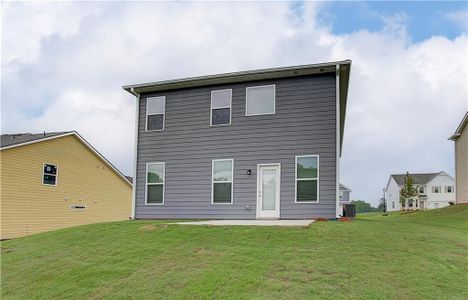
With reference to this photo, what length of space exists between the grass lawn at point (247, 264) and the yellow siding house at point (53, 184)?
7.66 meters

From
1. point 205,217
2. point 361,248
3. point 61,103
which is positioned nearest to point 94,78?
point 61,103

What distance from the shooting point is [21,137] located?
1978cm

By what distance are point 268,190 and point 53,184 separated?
37.7ft

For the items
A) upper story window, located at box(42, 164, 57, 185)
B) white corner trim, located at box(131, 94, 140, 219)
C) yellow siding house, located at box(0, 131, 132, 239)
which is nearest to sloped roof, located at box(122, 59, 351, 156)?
white corner trim, located at box(131, 94, 140, 219)

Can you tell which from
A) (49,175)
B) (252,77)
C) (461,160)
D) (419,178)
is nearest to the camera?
(252,77)

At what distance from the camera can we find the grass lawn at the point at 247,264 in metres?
6.33

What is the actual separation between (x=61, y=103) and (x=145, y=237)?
1427 centimetres

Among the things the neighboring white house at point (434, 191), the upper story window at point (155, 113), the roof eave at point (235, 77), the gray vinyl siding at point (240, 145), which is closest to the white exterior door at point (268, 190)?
the gray vinyl siding at point (240, 145)

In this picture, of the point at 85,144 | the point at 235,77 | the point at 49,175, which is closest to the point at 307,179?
the point at 235,77

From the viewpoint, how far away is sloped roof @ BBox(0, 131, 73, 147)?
18.3 meters

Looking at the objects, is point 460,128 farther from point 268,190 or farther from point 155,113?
point 155,113

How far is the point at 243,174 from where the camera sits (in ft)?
45.0

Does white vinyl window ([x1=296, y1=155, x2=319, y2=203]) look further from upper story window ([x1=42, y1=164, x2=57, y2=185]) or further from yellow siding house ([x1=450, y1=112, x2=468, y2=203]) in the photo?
yellow siding house ([x1=450, y1=112, x2=468, y2=203])

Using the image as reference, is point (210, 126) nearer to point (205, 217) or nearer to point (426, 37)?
point (205, 217)
